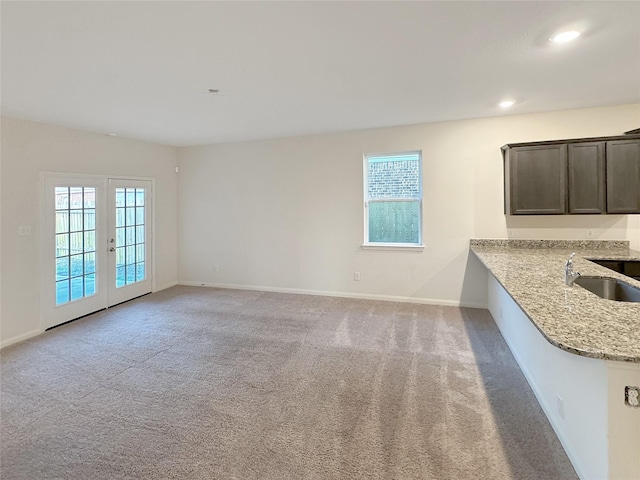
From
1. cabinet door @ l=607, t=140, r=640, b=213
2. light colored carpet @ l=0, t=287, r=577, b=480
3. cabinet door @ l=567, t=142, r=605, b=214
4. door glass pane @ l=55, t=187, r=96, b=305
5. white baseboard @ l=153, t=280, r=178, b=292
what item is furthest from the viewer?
white baseboard @ l=153, t=280, r=178, b=292

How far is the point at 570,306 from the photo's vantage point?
198 cm

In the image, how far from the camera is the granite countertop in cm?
146

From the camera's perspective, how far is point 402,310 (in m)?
4.85

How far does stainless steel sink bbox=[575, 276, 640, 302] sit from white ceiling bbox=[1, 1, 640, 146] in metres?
1.76

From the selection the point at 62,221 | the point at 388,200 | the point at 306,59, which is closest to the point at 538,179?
the point at 388,200

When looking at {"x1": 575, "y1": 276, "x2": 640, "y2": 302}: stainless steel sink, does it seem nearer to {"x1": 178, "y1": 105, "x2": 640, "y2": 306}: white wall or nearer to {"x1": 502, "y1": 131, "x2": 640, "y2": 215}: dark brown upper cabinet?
{"x1": 502, "y1": 131, "x2": 640, "y2": 215}: dark brown upper cabinet

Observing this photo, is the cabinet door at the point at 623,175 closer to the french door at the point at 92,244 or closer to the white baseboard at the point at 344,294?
the white baseboard at the point at 344,294

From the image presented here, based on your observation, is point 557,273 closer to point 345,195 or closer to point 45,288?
point 345,195

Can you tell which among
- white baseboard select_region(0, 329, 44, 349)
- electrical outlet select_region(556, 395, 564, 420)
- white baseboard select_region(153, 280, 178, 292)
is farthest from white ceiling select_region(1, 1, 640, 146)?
white baseboard select_region(153, 280, 178, 292)

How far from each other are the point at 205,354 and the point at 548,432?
2.95 m

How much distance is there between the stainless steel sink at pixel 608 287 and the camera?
2666 mm

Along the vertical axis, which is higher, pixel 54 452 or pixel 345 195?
pixel 345 195

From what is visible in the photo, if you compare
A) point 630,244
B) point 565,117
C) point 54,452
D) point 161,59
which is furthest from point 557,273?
point 54,452

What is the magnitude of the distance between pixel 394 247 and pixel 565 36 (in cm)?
331
